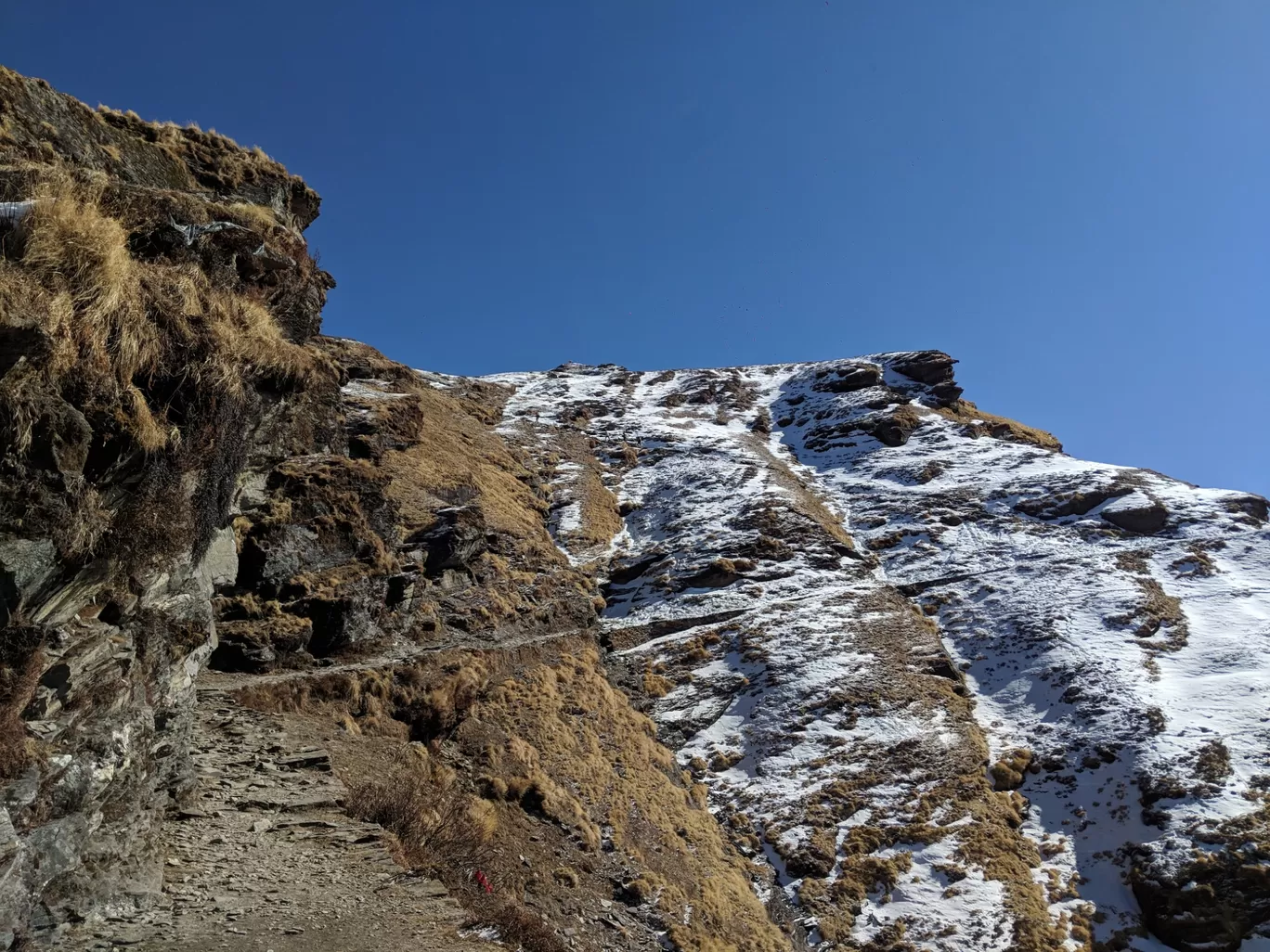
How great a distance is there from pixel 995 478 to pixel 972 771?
2522 cm

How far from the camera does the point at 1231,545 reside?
3328 cm

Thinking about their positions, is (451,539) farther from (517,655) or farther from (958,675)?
(958,675)

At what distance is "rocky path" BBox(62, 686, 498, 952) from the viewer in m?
7.24

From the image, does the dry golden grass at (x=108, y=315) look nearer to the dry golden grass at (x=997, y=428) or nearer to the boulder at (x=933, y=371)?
the dry golden grass at (x=997, y=428)

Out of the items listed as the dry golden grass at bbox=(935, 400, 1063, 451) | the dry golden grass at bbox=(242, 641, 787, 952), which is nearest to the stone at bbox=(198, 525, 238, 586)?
the dry golden grass at bbox=(242, 641, 787, 952)

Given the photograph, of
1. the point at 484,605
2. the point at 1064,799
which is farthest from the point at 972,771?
the point at 484,605

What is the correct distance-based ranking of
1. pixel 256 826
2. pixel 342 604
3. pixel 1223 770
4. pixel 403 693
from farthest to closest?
pixel 1223 770, pixel 342 604, pixel 403 693, pixel 256 826

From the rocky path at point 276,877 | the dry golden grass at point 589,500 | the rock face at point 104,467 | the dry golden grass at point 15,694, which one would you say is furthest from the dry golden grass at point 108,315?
the dry golden grass at point 589,500

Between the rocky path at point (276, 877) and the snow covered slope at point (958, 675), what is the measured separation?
12.8m

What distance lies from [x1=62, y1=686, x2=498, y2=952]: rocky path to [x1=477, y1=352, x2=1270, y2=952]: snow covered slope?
12.8m

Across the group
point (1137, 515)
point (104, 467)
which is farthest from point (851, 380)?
point (104, 467)

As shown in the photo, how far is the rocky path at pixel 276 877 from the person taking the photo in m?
7.24

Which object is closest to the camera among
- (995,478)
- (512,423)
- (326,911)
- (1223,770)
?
(326,911)

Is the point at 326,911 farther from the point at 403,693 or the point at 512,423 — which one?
the point at 512,423
